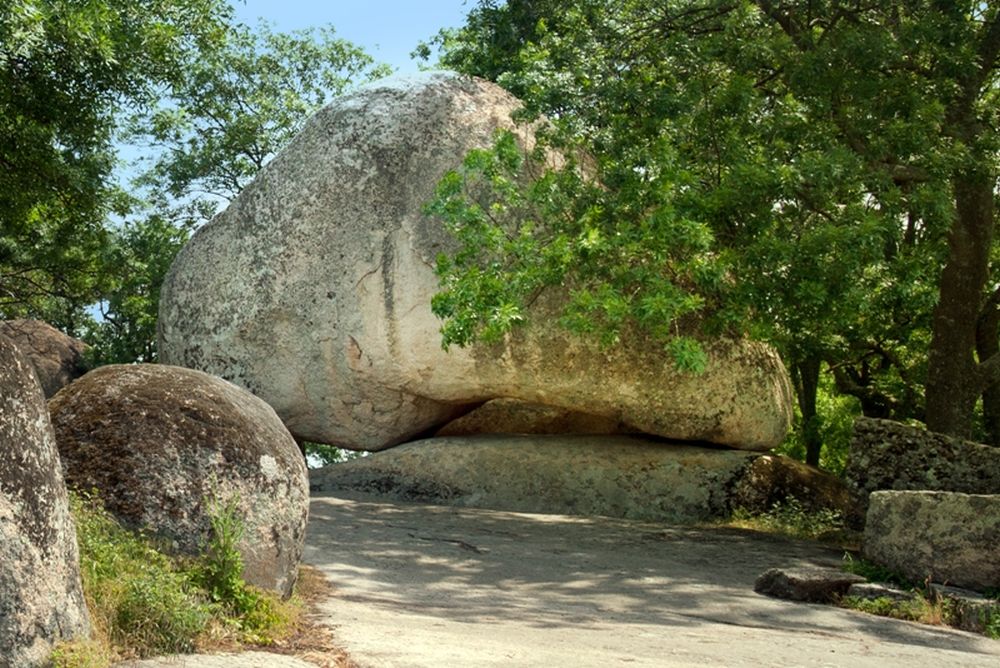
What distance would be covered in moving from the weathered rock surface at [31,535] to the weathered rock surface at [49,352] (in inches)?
776

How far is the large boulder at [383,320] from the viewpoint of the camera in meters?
19.1

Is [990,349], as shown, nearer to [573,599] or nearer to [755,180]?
[755,180]

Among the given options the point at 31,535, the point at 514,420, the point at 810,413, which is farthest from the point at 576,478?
the point at 31,535

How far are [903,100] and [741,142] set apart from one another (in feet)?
6.96

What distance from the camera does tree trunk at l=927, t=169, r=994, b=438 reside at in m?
18.8

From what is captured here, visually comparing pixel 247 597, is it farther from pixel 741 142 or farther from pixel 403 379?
pixel 403 379

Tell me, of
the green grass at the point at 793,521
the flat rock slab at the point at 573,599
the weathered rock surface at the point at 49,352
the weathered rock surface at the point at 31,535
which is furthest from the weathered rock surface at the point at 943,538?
the weathered rock surface at the point at 49,352

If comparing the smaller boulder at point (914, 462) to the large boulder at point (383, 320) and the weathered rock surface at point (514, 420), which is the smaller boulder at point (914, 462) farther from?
the weathered rock surface at point (514, 420)

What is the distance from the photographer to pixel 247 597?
809 centimetres

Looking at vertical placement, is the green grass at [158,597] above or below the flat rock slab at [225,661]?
above

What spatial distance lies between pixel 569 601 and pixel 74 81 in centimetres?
944

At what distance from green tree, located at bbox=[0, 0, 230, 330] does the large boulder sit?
2405mm

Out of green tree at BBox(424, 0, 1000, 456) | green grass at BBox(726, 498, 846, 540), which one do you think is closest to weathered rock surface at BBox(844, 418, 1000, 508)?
green grass at BBox(726, 498, 846, 540)

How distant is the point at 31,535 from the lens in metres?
6.76
